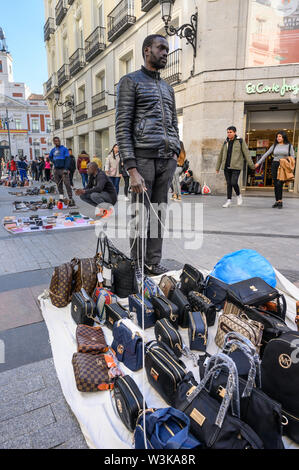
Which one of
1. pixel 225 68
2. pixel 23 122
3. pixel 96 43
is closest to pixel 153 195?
pixel 225 68

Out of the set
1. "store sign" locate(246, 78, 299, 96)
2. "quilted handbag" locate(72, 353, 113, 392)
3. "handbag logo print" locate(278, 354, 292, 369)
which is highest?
"store sign" locate(246, 78, 299, 96)

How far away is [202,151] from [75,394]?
10654 millimetres

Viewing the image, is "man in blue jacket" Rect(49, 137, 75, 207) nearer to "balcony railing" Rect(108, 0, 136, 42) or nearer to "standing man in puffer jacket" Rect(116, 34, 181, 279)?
"standing man in puffer jacket" Rect(116, 34, 181, 279)

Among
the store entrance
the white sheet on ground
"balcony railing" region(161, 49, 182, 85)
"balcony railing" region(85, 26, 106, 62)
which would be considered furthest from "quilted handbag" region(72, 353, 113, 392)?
"balcony railing" region(85, 26, 106, 62)

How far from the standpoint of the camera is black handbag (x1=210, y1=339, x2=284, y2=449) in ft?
4.04

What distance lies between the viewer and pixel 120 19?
622 inches

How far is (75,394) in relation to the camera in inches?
63.4

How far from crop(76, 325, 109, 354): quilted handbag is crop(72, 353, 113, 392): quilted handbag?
0.10m

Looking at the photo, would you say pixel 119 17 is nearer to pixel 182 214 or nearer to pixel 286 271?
pixel 182 214

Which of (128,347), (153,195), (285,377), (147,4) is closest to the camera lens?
(285,377)

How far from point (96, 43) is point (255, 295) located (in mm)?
20693

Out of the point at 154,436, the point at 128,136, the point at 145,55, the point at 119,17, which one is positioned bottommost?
the point at 154,436

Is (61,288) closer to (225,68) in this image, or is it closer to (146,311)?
(146,311)
